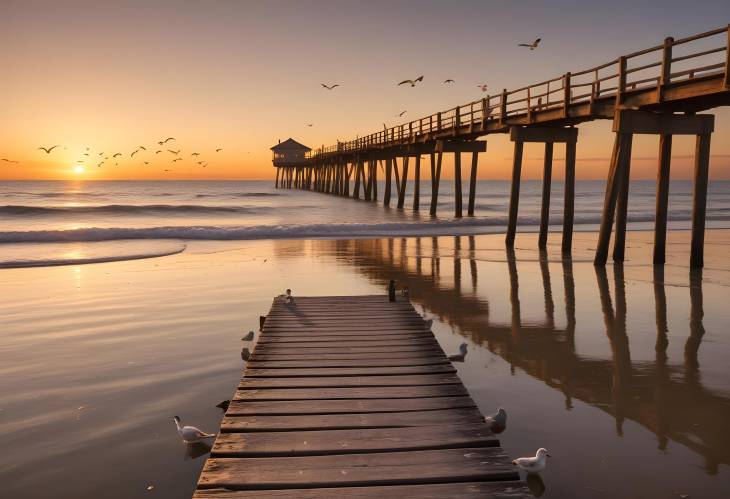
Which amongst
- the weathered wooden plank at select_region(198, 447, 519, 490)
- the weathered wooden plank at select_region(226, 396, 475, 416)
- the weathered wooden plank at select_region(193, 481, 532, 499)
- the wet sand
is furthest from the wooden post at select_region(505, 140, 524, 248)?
the weathered wooden plank at select_region(193, 481, 532, 499)

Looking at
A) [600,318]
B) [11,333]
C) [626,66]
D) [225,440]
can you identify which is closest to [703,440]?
[225,440]

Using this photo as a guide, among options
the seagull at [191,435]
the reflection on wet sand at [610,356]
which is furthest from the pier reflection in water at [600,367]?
the seagull at [191,435]

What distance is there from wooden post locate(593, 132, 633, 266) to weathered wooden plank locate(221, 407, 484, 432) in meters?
10.6

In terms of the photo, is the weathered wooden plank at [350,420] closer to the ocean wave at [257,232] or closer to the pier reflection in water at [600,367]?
the pier reflection in water at [600,367]

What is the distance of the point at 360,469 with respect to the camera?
364 cm

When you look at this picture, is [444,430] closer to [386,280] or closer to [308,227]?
[386,280]

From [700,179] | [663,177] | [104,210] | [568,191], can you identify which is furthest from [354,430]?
[104,210]

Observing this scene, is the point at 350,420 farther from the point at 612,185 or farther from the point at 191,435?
the point at 612,185

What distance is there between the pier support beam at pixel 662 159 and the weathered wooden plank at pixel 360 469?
11.5 m

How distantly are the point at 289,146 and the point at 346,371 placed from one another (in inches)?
3286

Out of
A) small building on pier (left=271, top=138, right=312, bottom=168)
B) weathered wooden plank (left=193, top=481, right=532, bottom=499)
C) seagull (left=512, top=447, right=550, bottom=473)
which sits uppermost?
small building on pier (left=271, top=138, right=312, bottom=168)

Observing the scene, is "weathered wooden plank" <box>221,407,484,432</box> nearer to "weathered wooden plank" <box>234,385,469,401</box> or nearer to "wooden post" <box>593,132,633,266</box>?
"weathered wooden plank" <box>234,385,469,401</box>

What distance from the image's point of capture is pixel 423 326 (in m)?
7.29

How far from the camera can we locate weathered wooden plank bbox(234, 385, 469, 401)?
487 cm
